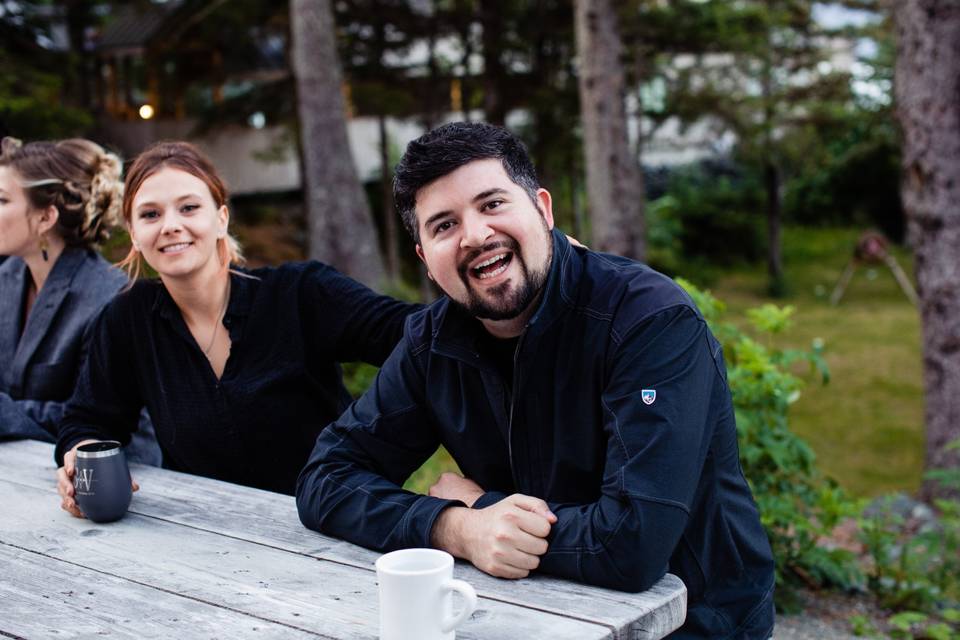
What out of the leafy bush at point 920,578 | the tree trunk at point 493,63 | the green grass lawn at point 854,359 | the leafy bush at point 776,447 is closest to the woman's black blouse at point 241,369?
the leafy bush at point 776,447

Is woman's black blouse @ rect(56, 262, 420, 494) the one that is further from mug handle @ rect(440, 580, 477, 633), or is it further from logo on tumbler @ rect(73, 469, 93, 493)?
mug handle @ rect(440, 580, 477, 633)

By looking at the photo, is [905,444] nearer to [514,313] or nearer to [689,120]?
[689,120]

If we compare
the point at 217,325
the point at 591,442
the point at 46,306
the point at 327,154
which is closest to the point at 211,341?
the point at 217,325

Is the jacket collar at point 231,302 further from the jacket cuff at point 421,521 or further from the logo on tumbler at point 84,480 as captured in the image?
the jacket cuff at point 421,521

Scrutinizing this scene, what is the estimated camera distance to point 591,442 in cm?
203

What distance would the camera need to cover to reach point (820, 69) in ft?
64.1

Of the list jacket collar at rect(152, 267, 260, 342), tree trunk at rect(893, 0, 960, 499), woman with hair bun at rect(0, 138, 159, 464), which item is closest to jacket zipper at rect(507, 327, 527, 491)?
jacket collar at rect(152, 267, 260, 342)

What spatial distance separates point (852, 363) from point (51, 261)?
460 inches

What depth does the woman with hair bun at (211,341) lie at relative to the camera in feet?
9.41

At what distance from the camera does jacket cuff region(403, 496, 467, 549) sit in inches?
76.8

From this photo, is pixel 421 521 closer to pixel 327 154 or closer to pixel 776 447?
pixel 776 447

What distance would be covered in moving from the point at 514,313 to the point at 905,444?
8906mm

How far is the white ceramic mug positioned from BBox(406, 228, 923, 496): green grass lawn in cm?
415

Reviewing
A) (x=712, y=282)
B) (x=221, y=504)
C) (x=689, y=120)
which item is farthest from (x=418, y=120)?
(x=221, y=504)
